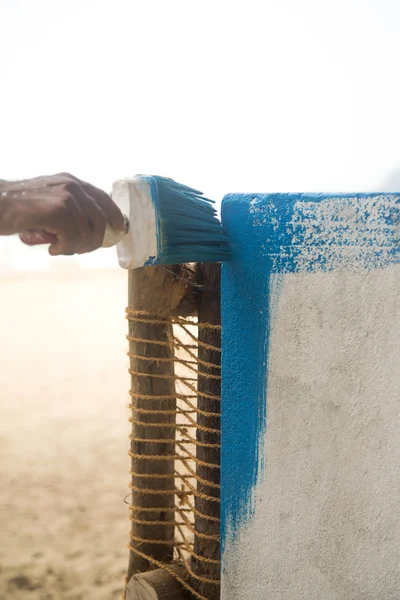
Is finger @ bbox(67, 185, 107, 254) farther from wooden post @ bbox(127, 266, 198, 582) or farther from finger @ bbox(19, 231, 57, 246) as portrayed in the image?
wooden post @ bbox(127, 266, 198, 582)

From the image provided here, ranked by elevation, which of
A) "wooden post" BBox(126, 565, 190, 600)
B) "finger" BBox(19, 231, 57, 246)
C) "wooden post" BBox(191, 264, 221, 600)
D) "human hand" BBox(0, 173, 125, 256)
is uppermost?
"human hand" BBox(0, 173, 125, 256)

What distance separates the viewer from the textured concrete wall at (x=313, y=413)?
1.67 m

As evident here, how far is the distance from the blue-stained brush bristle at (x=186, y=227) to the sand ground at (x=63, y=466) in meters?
2.03

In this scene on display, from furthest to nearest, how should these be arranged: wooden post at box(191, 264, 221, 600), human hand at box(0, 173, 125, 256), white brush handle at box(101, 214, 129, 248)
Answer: wooden post at box(191, 264, 221, 600)
white brush handle at box(101, 214, 129, 248)
human hand at box(0, 173, 125, 256)

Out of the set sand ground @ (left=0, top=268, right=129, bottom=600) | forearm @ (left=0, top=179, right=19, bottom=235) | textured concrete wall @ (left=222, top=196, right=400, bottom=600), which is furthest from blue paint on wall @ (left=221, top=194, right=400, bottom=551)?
sand ground @ (left=0, top=268, right=129, bottom=600)

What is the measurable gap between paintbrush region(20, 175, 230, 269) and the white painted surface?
249 millimetres

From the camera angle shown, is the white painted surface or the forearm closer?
the forearm

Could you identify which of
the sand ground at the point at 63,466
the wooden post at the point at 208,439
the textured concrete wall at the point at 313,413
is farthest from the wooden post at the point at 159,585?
the sand ground at the point at 63,466

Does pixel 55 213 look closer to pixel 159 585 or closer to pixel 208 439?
pixel 208 439

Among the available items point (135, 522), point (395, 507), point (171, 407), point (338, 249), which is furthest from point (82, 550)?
point (338, 249)

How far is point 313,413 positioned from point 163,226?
0.63 meters

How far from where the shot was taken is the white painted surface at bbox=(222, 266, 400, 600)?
1.67 m

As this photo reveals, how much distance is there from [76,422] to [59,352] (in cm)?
312

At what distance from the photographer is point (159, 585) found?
2.14 meters
